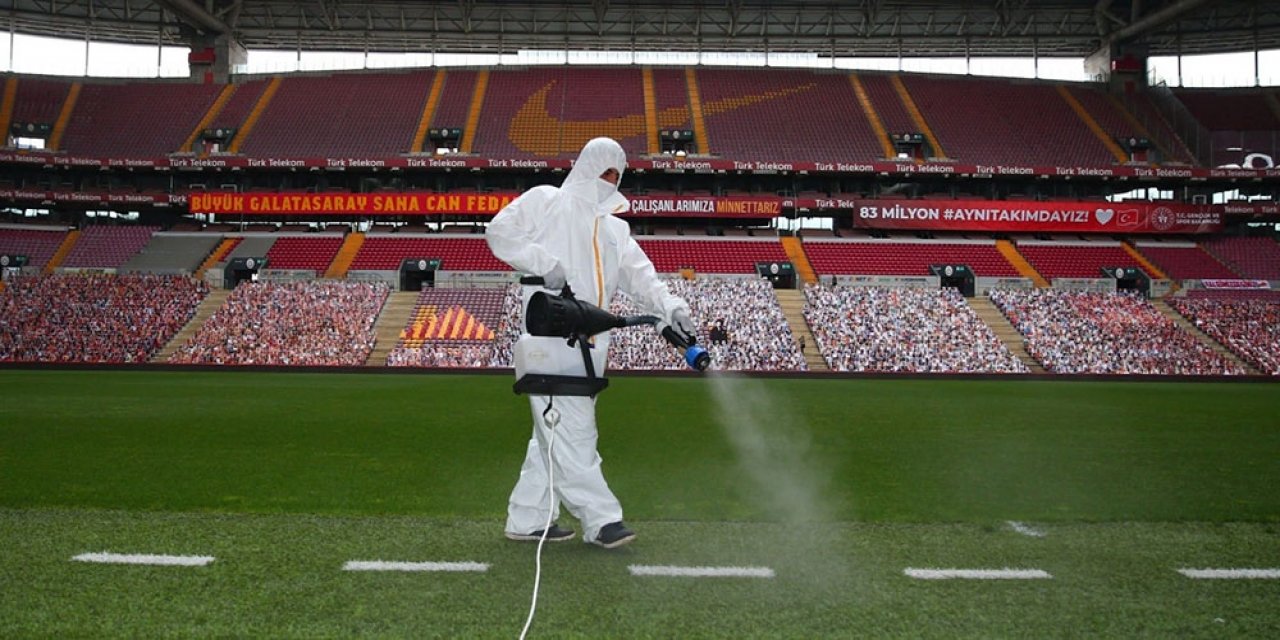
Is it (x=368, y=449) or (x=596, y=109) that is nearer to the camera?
(x=368, y=449)

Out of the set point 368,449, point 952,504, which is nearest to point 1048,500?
point 952,504

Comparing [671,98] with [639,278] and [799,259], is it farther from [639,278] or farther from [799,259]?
[639,278]

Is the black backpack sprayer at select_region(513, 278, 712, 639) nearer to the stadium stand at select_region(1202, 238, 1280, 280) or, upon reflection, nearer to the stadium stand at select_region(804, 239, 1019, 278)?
the stadium stand at select_region(804, 239, 1019, 278)

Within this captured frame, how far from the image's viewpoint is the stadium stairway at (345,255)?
4400cm

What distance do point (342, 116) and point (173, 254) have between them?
13038mm

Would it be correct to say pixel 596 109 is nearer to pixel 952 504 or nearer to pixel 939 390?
pixel 939 390

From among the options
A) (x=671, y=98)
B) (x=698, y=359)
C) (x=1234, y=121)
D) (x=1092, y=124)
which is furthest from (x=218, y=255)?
(x=1234, y=121)

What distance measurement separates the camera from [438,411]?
16.7 m

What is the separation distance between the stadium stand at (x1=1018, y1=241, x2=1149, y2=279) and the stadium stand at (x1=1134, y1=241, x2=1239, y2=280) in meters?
1.45

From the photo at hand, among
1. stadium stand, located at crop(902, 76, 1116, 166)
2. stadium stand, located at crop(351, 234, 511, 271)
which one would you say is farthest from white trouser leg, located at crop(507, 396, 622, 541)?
stadium stand, located at crop(902, 76, 1116, 166)

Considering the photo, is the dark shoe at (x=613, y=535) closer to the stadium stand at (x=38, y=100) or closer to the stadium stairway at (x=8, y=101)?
the stadium stairway at (x=8, y=101)

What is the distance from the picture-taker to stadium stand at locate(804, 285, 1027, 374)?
3475 centimetres

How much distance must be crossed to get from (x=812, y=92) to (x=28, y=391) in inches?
1801

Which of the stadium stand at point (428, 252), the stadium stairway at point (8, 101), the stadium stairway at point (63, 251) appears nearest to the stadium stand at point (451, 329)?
the stadium stand at point (428, 252)
